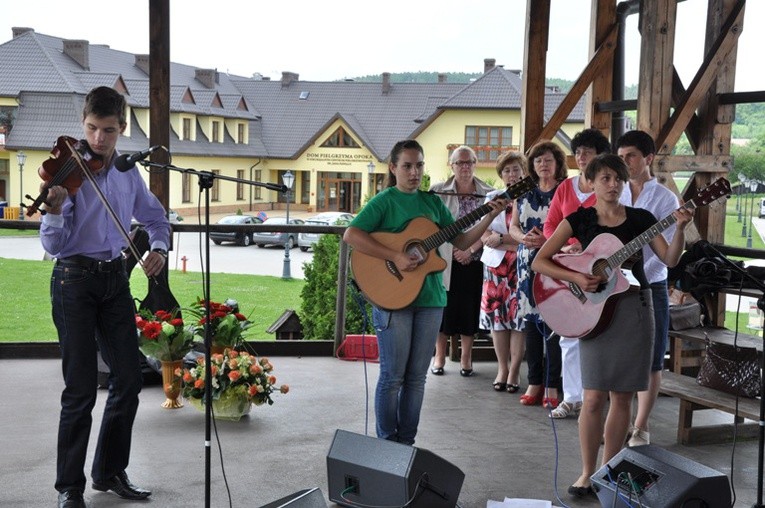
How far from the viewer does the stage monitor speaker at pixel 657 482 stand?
3.16 metres

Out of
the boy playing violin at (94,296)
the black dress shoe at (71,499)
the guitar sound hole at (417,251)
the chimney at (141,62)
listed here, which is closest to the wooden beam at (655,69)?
the guitar sound hole at (417,251)

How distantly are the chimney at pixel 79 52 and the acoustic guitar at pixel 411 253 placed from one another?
32.8 m

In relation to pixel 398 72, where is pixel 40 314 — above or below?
below

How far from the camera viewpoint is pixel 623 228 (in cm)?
367

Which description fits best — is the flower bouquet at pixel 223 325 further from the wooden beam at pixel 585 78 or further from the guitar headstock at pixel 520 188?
the wooden beam at pixel 585 78

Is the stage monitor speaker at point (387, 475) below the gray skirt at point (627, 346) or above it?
below

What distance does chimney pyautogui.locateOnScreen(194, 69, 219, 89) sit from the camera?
38938 mm

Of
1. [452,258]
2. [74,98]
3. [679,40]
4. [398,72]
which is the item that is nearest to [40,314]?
[452,258]

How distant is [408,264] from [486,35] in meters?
35.5

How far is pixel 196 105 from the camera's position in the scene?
1436 inches

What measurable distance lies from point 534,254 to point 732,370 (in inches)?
46.3

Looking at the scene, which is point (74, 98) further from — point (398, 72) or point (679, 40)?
point (679, 40)

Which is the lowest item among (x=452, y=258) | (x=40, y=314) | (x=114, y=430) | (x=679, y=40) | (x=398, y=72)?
(x=40, y=314)

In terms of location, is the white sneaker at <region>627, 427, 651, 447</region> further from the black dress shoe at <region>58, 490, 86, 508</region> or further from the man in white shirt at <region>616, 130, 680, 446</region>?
the black dress shoe at <region>58, 490, 86, 508</region>
